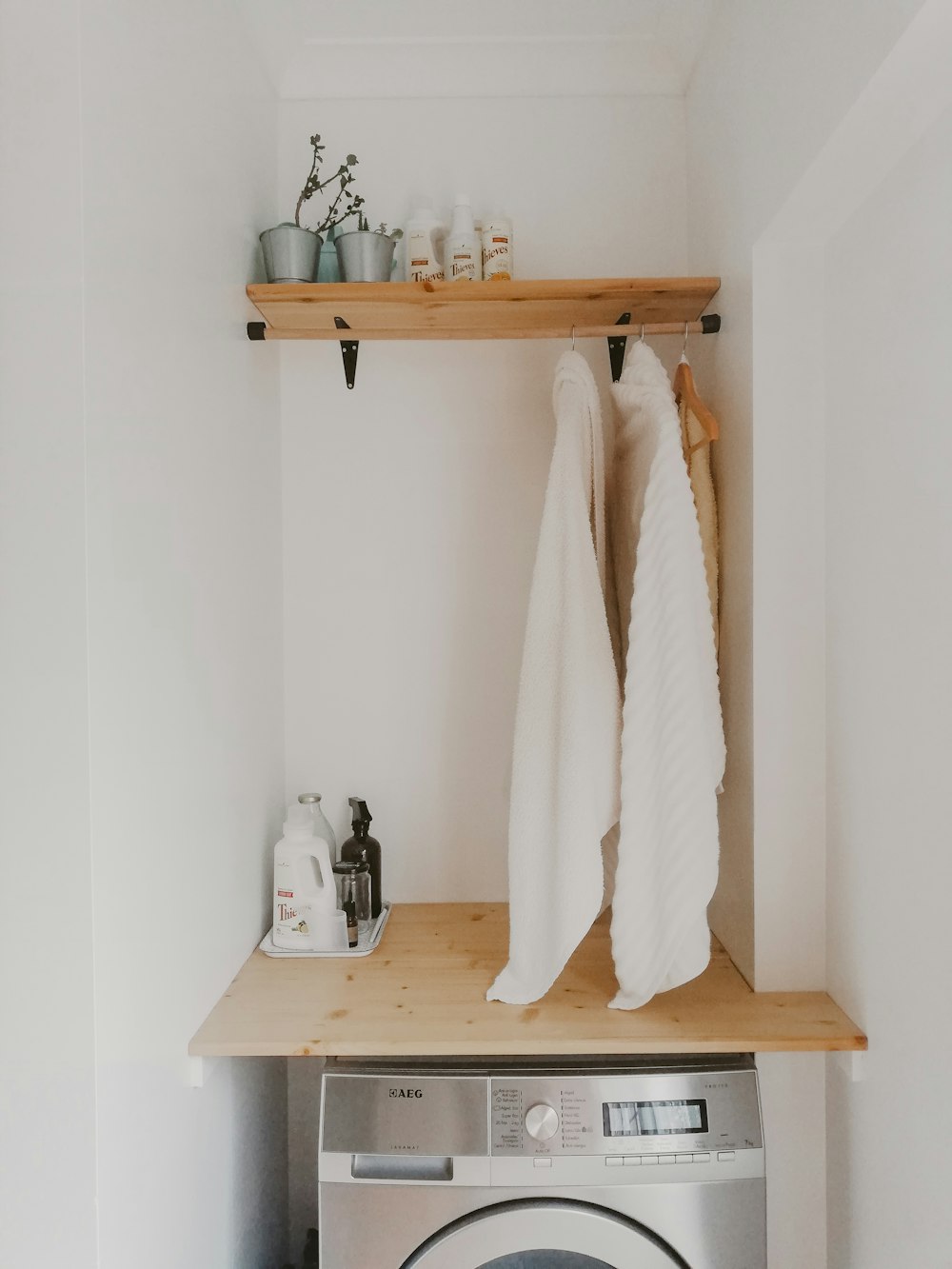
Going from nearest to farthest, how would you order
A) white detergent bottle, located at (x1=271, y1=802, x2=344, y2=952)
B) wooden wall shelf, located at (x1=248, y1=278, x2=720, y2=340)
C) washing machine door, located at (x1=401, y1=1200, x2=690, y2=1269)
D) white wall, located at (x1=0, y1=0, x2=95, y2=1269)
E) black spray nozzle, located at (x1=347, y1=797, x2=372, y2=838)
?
white wall, located at (x1=0, y1=0, x2=95, y2=1269), washing machine door, located at (x1=401, y1=1200, x2=690, y2=1269), wooden wall shelf, located at (x1=248, y1=278, x2=720, y2=340), white detergent bottle, located at (x1=271, y1=802, x2=344, y2=952), black spray nozzle, located at (x1=347, y1=797, x2=372, y2=838)

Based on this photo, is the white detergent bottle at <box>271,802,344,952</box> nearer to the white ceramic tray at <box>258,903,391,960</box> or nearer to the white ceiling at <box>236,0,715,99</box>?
the white ceramic tray at <box>258,903,391,960</box>

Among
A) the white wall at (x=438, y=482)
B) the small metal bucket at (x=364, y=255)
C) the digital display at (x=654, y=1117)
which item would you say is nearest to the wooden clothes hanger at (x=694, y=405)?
the white wall at (x=438, y=482)

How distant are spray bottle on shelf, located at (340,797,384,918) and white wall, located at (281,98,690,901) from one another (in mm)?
90

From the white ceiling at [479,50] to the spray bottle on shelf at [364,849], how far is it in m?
1.33

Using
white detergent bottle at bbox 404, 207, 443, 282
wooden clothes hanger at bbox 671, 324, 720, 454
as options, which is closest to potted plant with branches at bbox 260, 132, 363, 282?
white detergent bottle at bbox 404, 207, 443, 282

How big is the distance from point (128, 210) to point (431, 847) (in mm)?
1179

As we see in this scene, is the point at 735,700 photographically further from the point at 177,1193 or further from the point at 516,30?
the point at 516,30

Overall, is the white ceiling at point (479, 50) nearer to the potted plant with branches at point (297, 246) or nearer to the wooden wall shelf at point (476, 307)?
the potted plant with branches at point (297, 246)

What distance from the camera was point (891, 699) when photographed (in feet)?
3.39

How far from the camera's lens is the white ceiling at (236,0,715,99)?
4.85 feet

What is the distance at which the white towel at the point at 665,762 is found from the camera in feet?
3.82

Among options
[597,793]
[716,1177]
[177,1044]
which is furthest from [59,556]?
[716,1177]

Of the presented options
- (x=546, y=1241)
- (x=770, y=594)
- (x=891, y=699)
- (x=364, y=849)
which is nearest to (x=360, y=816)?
(x=364, y=849)

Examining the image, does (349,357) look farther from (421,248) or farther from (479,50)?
(479,50)
